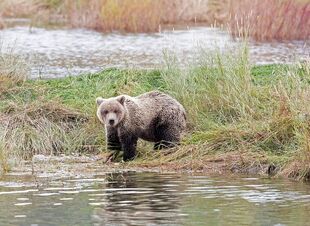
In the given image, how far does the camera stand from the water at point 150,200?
9391 mm

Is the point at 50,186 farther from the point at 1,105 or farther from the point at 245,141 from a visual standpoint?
the point at 1,105

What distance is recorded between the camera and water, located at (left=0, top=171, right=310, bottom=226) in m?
9.39

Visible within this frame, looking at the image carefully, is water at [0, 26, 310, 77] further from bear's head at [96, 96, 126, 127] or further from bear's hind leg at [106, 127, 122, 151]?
bear's head at [96, 96, 126, 127]

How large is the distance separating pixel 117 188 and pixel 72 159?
2257 mm

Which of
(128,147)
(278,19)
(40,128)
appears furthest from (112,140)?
(278,19)

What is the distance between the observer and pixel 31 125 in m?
14.2

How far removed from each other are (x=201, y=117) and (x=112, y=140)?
4.64 feet

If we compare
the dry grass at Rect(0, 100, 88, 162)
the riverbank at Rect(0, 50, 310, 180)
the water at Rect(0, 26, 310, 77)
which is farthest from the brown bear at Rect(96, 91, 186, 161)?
the water at Rect(0, 26, 310, 77)

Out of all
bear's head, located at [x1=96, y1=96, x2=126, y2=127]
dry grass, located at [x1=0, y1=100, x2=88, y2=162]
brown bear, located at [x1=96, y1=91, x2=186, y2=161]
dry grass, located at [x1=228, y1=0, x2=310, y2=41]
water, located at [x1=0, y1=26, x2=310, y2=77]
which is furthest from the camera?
dry grass, located at [x1=228, y1=0, x2=310, y2=41]

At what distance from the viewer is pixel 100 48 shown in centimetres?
2578

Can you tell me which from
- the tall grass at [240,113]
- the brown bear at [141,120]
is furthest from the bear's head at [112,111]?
the tall grass at [240,113]

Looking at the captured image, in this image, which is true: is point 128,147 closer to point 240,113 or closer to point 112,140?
point 112,140

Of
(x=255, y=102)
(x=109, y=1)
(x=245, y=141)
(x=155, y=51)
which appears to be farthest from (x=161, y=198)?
(x=109, y=1)

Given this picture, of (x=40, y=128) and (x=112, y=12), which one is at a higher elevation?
(x=112, y=12)
